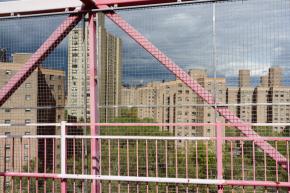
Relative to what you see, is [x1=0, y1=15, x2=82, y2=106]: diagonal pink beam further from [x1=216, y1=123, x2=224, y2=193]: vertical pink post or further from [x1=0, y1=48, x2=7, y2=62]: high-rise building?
[x1=216, y1=123, x2=224, y2=193]: vertical pink post

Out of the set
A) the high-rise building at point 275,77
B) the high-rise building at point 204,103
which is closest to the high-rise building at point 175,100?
the high-rise building at point 204,103

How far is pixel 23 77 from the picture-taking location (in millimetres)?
8180

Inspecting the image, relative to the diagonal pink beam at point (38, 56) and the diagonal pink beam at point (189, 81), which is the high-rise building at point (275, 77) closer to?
the diagonal pink beam at point (189, 81)

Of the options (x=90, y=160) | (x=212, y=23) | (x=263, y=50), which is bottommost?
(x=90, y=160)

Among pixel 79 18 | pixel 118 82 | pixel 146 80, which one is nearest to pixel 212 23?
pixel 146 80

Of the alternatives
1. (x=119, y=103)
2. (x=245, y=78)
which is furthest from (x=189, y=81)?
(x=119, y=103)

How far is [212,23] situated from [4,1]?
14.8 feet

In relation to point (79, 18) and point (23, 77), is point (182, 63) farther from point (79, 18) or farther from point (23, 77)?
point (23, 77)

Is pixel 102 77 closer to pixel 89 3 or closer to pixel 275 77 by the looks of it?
pixel 89 3

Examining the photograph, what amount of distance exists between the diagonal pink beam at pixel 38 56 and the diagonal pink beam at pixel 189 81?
32.2 inches

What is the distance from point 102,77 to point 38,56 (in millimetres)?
1408

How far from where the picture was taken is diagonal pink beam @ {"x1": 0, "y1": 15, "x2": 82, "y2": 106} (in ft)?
26.0

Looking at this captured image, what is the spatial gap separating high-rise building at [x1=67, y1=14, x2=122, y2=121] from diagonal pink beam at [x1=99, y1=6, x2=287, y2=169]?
33cm

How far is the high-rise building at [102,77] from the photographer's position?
7.88m
